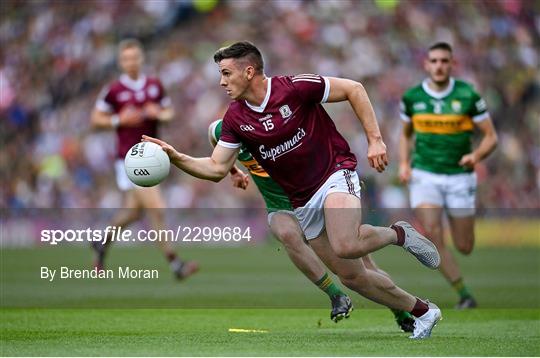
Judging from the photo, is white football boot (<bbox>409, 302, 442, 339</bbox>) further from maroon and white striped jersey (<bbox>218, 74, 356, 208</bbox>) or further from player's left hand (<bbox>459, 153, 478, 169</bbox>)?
player's left hand (<bbox>459, 153, 478, 169</bbox>)

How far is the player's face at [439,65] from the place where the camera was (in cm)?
1276

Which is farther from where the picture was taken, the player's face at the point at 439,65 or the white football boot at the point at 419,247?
the player's face at the point at 439,65

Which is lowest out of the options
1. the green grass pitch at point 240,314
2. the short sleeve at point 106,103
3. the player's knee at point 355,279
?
the green grass pitch at point 240,314

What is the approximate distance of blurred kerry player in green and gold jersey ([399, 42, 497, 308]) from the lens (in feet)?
42.5

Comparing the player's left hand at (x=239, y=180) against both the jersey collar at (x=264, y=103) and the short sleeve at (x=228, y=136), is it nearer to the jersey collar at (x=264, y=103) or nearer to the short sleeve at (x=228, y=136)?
the short sleeve at (x=228, y=136)

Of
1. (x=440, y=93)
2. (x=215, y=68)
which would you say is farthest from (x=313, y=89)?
(x=215, y=68)

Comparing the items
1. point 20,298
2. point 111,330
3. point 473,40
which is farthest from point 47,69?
point 111,330

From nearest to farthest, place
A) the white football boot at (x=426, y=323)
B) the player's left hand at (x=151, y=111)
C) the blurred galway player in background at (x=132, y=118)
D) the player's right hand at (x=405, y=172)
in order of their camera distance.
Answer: the white football boot at (x=426, y=323), the player's right hand at (x=405, y=172), the blurred galway player in background at (x=132, y=118), the player's left hand at (x=151, y=111)

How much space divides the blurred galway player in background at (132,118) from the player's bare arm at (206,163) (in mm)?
6133

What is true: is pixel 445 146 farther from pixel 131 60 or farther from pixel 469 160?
pixel 131 60

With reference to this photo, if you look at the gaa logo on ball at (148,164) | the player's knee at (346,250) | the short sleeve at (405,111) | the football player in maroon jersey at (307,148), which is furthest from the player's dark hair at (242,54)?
the short sleeve at (405,111)

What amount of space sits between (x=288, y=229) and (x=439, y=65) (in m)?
3.64

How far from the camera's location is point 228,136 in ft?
29.8

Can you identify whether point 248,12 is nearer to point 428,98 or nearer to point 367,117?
point 428,98
